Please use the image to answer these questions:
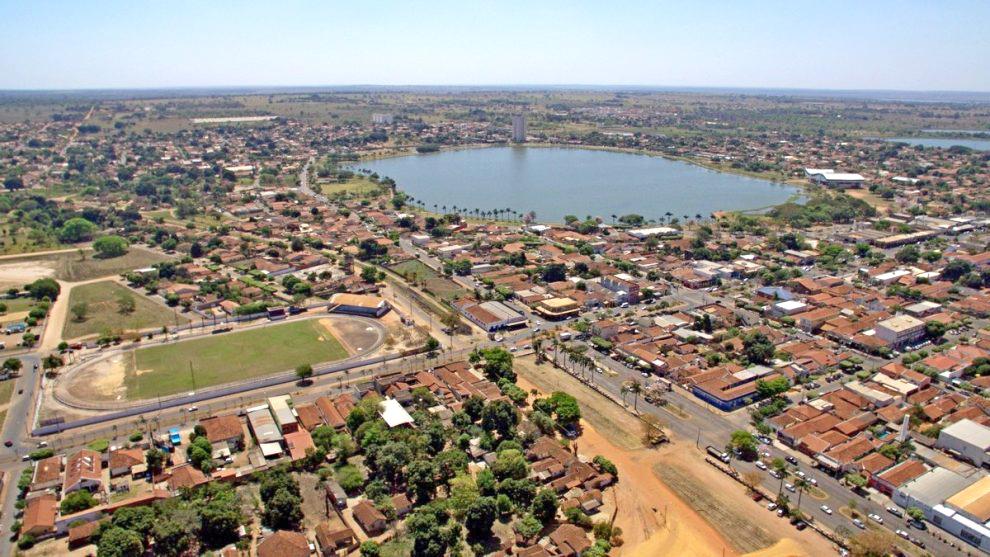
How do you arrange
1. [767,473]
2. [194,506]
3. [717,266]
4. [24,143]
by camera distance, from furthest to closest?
[24,143], [717,266], [767,473], [194,506]

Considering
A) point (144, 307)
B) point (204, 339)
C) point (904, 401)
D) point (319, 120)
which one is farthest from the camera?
point (319, 120)

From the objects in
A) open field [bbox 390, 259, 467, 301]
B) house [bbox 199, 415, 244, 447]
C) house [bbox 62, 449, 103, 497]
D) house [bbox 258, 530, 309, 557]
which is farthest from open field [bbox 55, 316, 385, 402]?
house [bbox 258, 530, 309, 557]

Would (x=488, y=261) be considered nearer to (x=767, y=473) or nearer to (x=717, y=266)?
(x=717, y=266)

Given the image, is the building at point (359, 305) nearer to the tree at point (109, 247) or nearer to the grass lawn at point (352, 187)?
the tree at point (109, 247)

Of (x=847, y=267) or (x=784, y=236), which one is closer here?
(x=847, y=267)

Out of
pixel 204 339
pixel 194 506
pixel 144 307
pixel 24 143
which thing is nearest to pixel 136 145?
pixel 24 143

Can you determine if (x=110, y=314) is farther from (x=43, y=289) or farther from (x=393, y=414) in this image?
(x=393, y=414)

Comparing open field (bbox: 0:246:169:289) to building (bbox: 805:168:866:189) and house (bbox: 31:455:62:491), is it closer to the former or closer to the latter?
house (bbox: 31:455:62:491)

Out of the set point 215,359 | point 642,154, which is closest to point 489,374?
point 215,359
